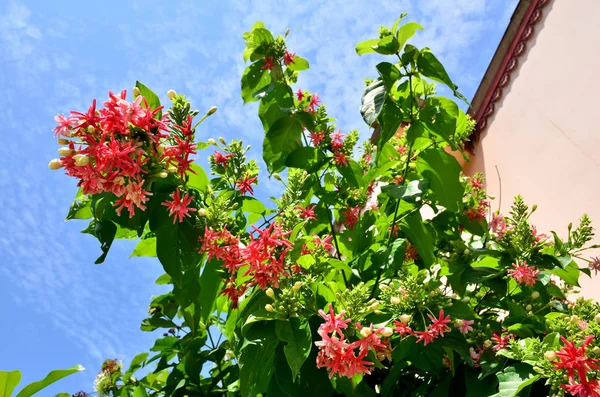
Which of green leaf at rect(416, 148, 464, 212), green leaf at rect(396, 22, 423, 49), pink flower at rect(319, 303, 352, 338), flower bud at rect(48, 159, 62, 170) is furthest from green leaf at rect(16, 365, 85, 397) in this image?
green leaf at rect(396, 22, 423, 49)

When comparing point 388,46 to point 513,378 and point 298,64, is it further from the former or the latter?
point 513,378

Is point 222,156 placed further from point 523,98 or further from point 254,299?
point 523,98

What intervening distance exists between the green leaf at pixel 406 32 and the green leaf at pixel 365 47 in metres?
0.10

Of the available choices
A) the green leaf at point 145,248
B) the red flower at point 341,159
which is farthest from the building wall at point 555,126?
the green leaf at point 145,248

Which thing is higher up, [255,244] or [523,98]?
[523,98]

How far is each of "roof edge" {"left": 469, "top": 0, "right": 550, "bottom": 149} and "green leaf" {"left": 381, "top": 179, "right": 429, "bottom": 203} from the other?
289 centimetres

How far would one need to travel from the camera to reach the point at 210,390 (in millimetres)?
2293

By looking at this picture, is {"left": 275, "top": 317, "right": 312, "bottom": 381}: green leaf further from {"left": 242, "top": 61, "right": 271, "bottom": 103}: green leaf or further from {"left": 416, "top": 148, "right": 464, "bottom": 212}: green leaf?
{"left": 242, "top": 61, "right": 271, "bottom": 103}: green leaf

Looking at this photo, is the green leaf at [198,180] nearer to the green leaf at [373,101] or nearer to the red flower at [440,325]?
the green leaf at [373,101]

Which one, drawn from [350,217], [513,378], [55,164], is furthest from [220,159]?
[513,378]

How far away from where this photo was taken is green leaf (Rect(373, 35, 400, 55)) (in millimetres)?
1936

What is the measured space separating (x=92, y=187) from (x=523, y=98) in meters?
3.90

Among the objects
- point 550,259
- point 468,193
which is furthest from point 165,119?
point 468,193

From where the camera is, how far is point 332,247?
1945 mm
